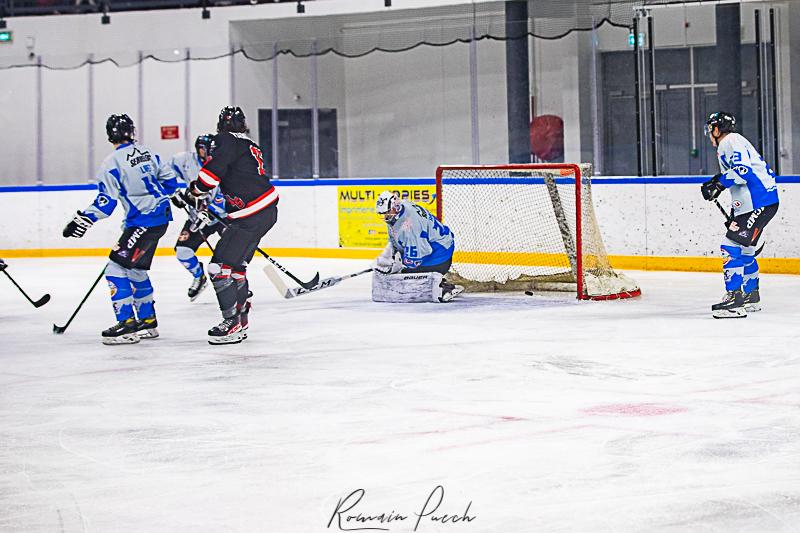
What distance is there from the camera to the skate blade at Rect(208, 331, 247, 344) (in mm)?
6219

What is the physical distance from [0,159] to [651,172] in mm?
8473

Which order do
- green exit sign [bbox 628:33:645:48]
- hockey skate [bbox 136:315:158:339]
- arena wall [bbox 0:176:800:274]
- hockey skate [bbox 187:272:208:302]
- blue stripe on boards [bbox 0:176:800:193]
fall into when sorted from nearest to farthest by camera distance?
1. hockey skate [bbox 136:315:158:339]
2. hockey skate [bbox 187:272:208:302]
3. arena wall [bbox 0:176:800:274]
4. blue stripe on boards [bbox 0:176:800:193]
5. green exit sign [bbox 628:33:645:48]

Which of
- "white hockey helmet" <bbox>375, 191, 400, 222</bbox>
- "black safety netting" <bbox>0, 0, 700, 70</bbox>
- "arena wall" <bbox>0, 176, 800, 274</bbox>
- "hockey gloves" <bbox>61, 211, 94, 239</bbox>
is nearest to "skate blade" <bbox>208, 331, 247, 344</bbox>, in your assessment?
"hockey gloves" <bbox>61, 211, 94, 239</bbox>

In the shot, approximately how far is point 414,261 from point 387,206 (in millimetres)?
594

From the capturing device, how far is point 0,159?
15.0 metres

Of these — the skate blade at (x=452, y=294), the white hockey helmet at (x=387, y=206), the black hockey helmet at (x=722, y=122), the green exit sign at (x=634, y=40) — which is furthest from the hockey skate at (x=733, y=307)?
the green exit sign at (x=634, y=40)

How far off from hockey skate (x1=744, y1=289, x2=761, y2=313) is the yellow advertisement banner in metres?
4.70

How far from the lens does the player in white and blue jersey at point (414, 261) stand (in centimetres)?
783

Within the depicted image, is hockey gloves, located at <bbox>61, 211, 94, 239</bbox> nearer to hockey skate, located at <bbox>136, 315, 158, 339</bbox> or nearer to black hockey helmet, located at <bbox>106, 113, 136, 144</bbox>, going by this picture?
black hockey helmet, located at <bbox>106, 113, 136, 144</bbox>

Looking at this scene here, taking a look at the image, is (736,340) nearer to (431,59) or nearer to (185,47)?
(431,59)

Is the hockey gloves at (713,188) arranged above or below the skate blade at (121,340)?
above

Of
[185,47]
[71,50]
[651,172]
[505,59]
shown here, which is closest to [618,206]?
[651,172]

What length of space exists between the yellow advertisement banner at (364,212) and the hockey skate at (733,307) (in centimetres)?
482

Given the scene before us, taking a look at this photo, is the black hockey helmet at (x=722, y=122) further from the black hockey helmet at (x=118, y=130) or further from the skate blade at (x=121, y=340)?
the skate blade at (x=121, y=340)
